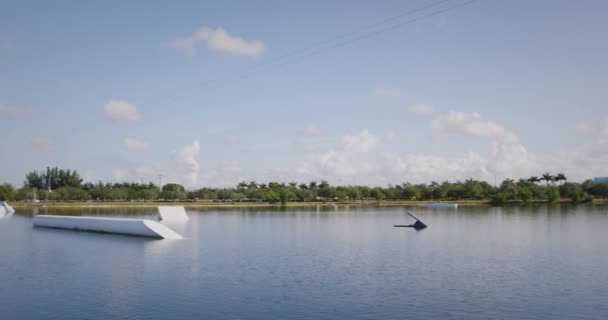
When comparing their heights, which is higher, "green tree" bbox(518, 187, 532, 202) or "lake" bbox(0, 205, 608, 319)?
"green tree" bbox(518, 187, 532, 202)

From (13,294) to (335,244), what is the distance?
21648 mm

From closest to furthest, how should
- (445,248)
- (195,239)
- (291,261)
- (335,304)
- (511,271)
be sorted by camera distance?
(335,304) → (511,271) → (291,261) → (445,248) → (195,239)

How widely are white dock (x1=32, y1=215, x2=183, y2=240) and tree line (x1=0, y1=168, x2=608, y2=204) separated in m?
76.9

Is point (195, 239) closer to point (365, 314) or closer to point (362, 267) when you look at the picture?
point (362, 267)

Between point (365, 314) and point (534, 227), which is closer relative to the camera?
point (365, 314)

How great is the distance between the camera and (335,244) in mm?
37312

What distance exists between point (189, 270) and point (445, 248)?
17262mm

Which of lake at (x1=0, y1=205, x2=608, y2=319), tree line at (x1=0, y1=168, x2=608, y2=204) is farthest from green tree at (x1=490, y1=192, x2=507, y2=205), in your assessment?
lake at (x1=0, y1=205, x2=608, y2=319)

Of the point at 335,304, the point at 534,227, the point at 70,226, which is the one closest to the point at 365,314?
the point at 335,304

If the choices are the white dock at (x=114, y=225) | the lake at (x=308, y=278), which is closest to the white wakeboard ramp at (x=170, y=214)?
the white dock at (x=114, y=225)

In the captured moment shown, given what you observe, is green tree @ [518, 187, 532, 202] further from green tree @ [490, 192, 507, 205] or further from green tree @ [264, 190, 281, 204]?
green tree @ [264, 190, 281, 204]

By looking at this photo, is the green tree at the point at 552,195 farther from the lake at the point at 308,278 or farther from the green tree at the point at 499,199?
the lake at the point at 308,278

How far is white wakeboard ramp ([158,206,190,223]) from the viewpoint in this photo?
2511 inches

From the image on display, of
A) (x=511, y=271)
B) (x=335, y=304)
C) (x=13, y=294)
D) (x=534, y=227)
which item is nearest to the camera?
(x=335, y=304)
